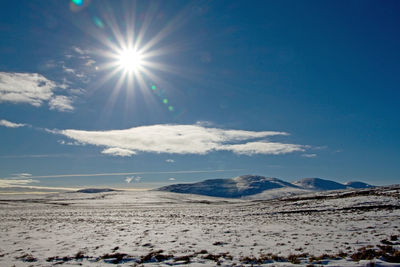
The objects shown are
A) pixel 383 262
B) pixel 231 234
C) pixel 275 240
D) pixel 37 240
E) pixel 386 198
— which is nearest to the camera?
pixel 383 262

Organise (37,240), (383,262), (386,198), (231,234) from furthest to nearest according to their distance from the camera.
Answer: (386,198) → (231,234) → (37,240) → (383,262)

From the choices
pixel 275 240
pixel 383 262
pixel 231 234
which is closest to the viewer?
pixel 383 262

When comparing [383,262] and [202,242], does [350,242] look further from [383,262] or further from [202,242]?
[202,242]

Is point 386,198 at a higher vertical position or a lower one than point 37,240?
higher

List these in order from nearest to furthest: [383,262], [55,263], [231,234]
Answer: [383,262]
[55,263]
[231,234]

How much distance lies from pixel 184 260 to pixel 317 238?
931 centimetres

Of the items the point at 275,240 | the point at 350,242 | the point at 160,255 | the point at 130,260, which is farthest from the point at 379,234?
the point at 130,260

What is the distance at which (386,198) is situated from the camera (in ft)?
122

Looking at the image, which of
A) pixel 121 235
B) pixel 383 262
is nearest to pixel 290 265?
pixel 383 262

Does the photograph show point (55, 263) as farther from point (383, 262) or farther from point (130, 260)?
point (383, 262)

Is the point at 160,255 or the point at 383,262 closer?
the point at 383,262

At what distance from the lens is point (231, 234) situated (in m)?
19.0

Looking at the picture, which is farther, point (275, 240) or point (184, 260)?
point (275, 240)

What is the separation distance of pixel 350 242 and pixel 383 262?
445 cm
